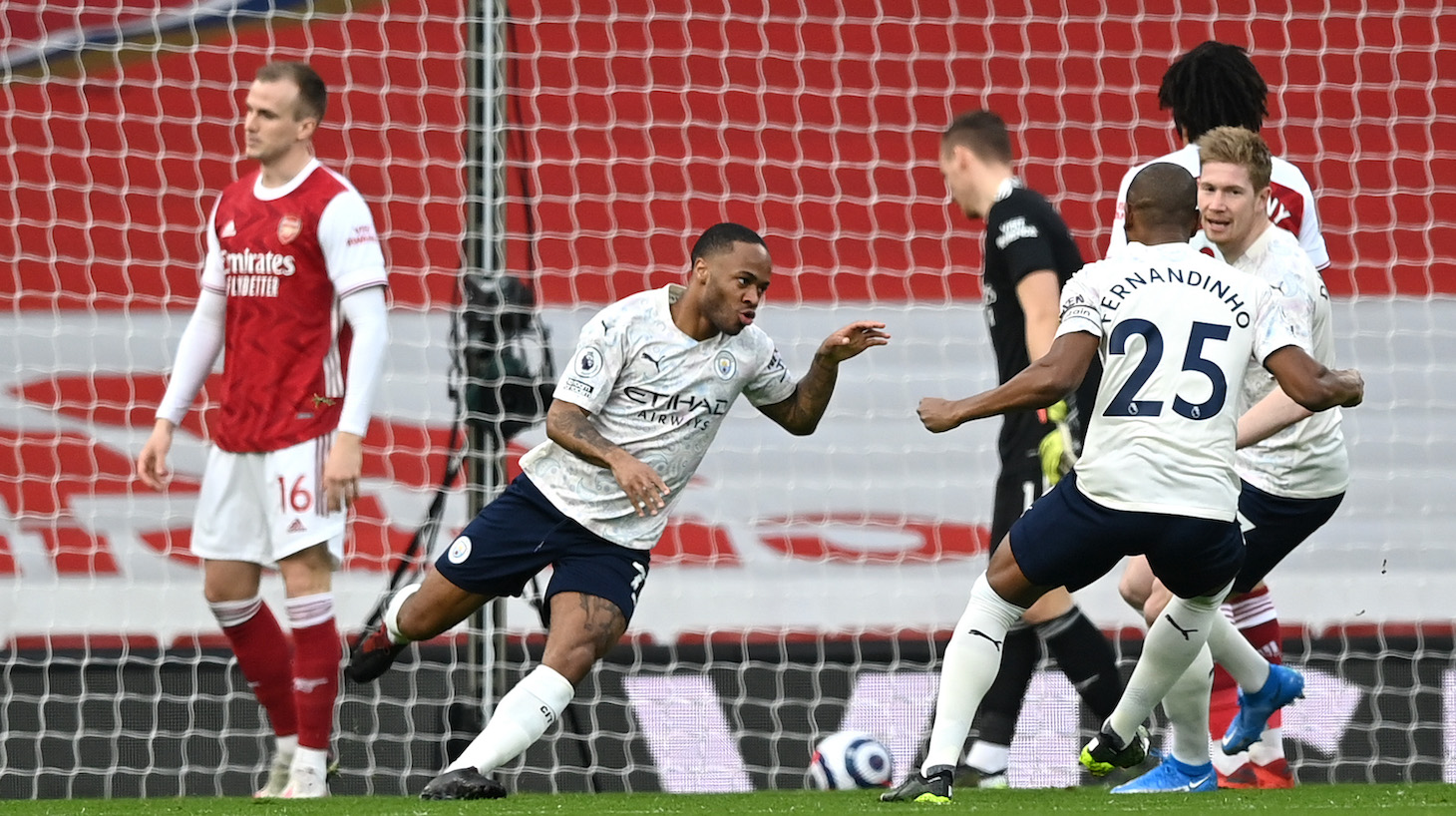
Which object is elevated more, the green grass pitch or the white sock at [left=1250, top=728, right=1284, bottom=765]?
the green grass pitch

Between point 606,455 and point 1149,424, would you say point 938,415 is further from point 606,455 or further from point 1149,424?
point 606,455

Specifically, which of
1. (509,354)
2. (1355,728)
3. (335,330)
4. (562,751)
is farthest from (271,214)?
(1355,728)

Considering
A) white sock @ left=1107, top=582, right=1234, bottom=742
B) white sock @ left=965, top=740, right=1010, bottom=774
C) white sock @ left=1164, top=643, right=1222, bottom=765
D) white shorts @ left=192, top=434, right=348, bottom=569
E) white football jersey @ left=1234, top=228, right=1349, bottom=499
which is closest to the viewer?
white sock @ left=1107, top=582, right=1234, bottom=742

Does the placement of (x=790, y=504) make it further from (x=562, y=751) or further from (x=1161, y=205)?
(x=1161, y=205)

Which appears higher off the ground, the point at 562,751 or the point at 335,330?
the point at 335,330

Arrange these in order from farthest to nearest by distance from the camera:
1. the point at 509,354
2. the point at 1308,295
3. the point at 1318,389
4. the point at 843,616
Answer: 1. the point at 843,616
2. the point at 509,354
3. the point at 1308,295
4. the point at 1318,389

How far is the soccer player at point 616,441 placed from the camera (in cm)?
422

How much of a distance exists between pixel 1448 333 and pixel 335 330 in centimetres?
390

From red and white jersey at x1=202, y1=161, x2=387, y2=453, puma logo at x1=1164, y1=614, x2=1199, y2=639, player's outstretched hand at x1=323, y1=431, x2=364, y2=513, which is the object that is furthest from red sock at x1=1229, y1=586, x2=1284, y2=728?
red and white jersey at x1=202, y1=161, x2=387, y2=453

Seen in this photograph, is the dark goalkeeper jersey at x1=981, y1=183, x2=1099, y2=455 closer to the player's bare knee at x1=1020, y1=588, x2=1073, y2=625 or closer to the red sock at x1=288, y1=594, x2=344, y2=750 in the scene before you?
the player's bare knee at x1=1020, y1=588, x2=1073, y2=625

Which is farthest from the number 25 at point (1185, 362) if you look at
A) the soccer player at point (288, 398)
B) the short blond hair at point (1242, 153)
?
the soccer player at point (288, 398)

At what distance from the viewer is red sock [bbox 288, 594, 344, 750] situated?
484 centimetres

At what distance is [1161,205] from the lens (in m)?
3.98

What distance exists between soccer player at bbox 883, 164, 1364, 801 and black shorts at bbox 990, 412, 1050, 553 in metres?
1.05
